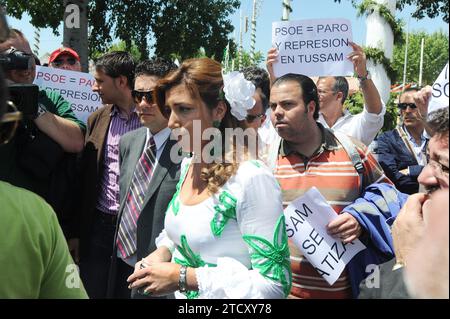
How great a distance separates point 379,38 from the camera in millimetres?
5621

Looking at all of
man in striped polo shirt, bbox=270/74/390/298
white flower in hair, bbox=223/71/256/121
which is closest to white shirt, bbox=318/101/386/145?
man in striped polo shirt, bbox=270/74/390/298

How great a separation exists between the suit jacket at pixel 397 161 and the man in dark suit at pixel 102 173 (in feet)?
6.41

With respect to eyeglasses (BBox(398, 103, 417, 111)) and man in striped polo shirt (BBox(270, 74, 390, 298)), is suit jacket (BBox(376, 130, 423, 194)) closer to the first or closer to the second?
eyeglasses (BBox(398, 103, 417, 111))

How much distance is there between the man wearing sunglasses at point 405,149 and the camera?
404 centimetres

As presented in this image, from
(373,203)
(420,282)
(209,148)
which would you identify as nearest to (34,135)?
(209,148)

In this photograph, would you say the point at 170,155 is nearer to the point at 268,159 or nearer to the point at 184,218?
the point at 268,159

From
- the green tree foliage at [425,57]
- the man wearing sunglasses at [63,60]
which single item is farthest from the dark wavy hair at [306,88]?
the green tree foliage at [425,57]

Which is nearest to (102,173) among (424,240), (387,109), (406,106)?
(406,106)

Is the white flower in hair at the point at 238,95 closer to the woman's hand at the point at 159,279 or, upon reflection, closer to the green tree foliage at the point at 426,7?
the woman's hand at the point at 159,279

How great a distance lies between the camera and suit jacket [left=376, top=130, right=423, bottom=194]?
3975 millimetres

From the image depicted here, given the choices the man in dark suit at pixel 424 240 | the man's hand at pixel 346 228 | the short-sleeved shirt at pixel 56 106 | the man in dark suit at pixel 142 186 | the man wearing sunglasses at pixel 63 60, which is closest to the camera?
the man in dark suit at pixel 424 240

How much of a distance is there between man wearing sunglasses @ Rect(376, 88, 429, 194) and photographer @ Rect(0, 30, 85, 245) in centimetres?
236

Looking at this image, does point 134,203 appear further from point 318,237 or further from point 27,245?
point 27,245

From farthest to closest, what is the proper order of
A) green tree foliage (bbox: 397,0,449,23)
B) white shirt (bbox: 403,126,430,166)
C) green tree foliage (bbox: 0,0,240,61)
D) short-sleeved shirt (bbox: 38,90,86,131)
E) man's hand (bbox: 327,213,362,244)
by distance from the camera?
1. green tree foliage (bbox: 0,0,240,61)
2. green tree foliage (bbox: 397,0,449,23)
3. white shirt (bbox: 403,126,430,166)
4. short-sleeved shirt (bbox: 38,90,86,131)
5. man's hand (bbox: 327,213,362,244)
